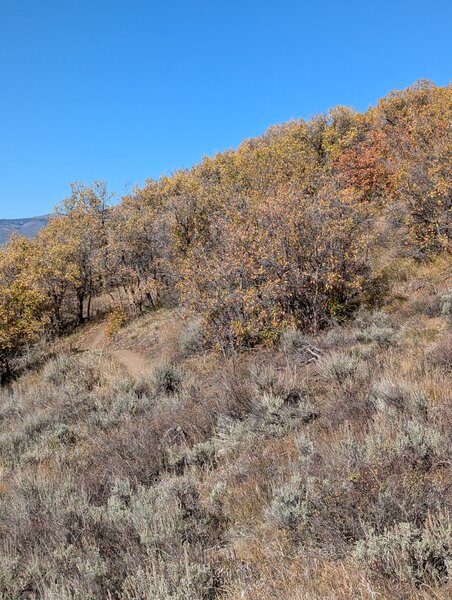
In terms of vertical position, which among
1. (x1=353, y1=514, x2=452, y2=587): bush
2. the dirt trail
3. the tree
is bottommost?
the dirt trail

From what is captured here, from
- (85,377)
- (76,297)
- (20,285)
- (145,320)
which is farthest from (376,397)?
(76,297)

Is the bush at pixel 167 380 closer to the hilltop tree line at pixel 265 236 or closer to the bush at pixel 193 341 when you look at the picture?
the hilltop tree line at pixel 265 236

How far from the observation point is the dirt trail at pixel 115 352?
12.4 m

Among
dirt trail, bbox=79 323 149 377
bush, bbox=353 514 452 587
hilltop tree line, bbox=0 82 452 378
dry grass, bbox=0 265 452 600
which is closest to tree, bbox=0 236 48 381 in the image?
hilltop tree line, bbox=0 82 452 378

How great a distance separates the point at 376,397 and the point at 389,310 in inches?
214

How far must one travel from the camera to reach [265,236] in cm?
1026

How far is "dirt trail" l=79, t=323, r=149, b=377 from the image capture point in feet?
40.6

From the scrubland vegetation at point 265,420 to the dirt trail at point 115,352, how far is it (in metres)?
0.44

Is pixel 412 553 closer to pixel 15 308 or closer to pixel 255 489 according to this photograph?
pixel 255 489

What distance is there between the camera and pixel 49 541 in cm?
320

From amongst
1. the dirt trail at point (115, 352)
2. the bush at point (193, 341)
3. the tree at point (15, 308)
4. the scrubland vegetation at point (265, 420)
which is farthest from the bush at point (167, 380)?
the tree at point (15, 308)

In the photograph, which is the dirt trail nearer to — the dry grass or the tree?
the tree

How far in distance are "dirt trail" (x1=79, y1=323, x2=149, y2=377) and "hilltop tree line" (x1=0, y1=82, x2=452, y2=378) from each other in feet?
8.05

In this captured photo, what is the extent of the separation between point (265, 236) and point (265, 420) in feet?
19.9
